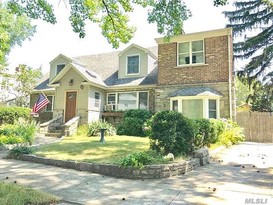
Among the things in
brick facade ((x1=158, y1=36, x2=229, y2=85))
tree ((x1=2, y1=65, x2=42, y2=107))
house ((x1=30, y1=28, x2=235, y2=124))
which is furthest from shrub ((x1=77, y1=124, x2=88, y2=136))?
tree ((x1=2, y1=65, x2=42, y2=107))

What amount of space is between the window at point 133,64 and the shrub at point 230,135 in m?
8.36

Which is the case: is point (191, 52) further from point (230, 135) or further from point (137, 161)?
point (137, 161)

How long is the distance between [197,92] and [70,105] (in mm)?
9690

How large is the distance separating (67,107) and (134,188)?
1434 centimetres

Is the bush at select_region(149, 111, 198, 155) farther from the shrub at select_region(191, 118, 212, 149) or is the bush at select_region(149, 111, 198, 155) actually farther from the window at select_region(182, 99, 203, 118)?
the window at select_region(182, 99, 203, 118)

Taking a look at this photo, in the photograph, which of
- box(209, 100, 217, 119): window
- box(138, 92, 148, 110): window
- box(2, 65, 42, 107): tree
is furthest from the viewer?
box(2, 65, 42, 107): tree

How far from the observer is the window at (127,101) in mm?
18141

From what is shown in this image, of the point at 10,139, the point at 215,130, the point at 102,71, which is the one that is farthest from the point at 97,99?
the point at 215,130

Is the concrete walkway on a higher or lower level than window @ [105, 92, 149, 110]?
lower

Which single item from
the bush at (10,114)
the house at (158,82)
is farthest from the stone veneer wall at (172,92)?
the bush at (10,114)

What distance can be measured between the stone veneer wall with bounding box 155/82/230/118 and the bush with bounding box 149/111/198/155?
746 centimetres

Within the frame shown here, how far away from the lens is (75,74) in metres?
18.5

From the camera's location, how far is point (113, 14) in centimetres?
1156

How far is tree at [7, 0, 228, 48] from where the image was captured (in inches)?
373
